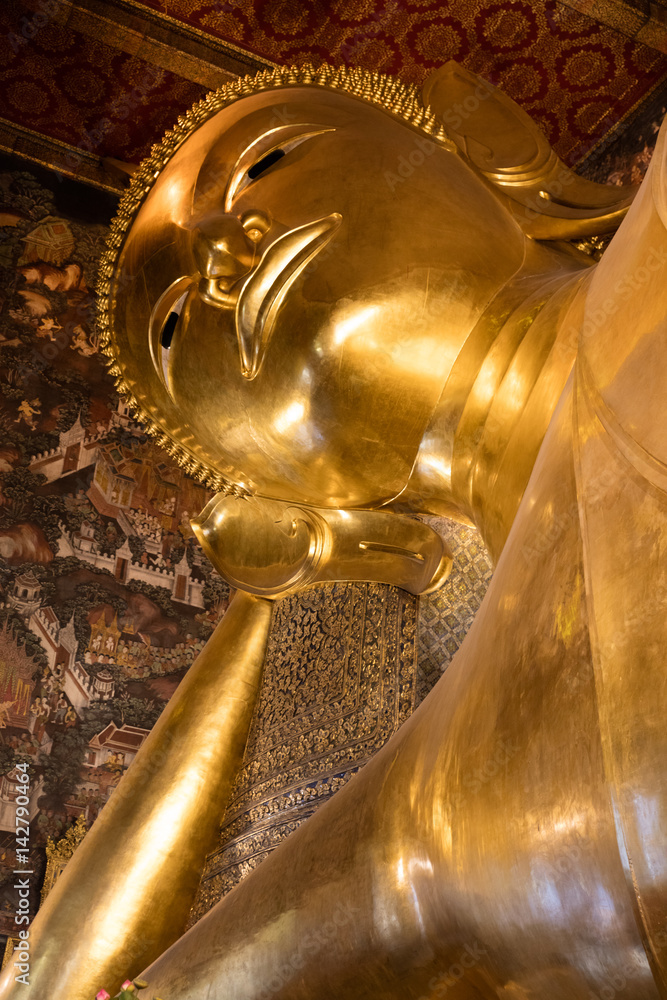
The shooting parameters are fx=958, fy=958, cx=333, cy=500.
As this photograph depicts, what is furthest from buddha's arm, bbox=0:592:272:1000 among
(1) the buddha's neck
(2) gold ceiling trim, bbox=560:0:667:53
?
(2) gold ceiling trim, bbox=560:0:667:53

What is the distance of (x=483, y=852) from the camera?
837 millimetres

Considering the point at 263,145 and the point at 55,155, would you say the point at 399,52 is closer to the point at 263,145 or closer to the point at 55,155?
the point at 55,155

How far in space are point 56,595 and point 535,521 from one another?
3.25 metres

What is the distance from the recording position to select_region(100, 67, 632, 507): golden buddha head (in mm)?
1486

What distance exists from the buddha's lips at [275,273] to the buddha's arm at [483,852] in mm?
599

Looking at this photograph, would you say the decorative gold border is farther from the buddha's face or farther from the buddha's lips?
the buddha's lips

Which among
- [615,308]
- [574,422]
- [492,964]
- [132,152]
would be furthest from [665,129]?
[132,152]

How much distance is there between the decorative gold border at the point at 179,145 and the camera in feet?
5.63

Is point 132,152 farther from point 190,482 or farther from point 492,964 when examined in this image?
point 492,964

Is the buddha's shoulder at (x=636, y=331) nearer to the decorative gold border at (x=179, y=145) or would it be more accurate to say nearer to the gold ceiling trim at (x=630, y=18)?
the decorative gold border at (x=179, y=145)

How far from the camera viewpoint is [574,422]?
996 millimetres

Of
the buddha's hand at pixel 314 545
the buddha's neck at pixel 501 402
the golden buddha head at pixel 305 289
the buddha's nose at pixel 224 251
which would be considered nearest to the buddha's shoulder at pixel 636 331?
the buddha's neck at pixel 501 402

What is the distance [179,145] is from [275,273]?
1.35ft

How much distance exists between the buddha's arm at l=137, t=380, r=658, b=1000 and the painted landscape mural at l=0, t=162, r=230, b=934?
261 cm
